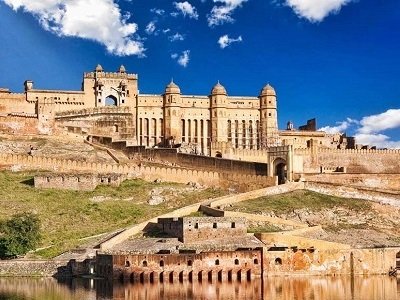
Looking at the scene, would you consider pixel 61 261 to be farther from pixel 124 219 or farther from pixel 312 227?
pixel 312 227

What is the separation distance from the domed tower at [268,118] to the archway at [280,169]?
15.1 meters

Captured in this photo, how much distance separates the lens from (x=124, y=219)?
44.6 meters

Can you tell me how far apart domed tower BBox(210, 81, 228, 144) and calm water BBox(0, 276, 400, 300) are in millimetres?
36478

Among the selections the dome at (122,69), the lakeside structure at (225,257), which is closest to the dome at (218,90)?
the dome at (122,69)

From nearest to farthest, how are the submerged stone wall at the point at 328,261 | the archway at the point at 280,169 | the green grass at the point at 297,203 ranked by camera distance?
the submerged stone wall at the point at 328,261, the green grass at the point at 297,203, the archway at the point at 280,169

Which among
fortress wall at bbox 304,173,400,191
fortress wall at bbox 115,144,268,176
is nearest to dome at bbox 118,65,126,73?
fortress wall at bbox 115,144,268,176

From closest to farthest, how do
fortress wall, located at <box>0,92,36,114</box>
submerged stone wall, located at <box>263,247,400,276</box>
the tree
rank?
submerged stone wall, located at <box>263,247,400,276</box>, the tree, fortress wall, located at <box>0,92,36,114</box>

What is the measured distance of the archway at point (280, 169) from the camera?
5572cm

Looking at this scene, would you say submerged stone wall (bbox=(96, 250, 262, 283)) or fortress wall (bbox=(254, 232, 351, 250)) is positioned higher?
fortress wall (bbox=(254, 232, 351, 250))

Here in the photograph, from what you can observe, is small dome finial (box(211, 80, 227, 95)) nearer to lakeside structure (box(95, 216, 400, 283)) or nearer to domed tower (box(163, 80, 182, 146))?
domed tower (box(163, 80, 182, 146))

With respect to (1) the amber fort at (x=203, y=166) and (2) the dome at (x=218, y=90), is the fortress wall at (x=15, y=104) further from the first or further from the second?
(2) the dome at (x=218, y=90)

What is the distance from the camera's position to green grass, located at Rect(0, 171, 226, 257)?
42219 mm

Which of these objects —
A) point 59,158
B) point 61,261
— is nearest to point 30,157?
point 59,158

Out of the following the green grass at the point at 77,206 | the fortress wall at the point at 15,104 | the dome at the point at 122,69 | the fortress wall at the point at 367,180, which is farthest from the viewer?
the dome at the point at 122,69
